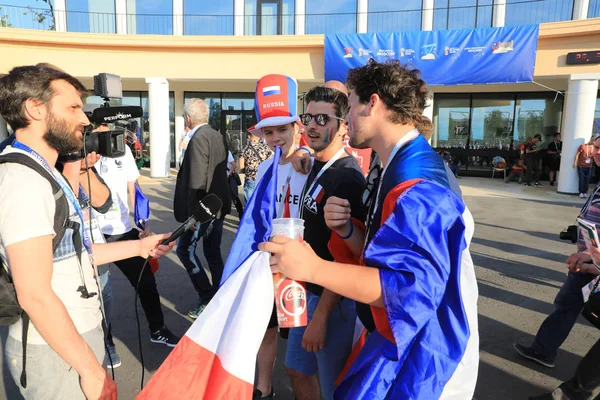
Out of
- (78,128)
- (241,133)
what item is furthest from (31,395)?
(241,133)

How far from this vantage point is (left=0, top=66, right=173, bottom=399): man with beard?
4.80 ft

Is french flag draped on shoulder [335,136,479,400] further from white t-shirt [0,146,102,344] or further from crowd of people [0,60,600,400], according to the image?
white t-shirt [0,146,102,344]

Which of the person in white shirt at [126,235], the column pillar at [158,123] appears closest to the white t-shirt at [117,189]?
the person in white shirt at [126,235]

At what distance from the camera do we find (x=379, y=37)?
1398 centimetres

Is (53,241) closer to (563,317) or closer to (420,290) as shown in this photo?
(420,290)

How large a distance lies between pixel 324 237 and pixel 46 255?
1323 mm

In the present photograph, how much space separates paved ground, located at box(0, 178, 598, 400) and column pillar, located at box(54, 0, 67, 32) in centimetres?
1186

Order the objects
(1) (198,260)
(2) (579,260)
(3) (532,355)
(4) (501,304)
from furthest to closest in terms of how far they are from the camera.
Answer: (4) (501,304)
(1) (198,260)
(3) (532,355)
(2) (579,260)

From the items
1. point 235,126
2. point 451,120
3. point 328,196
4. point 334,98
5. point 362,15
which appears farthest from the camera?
point 235,126

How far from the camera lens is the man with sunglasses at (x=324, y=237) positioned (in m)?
2.16

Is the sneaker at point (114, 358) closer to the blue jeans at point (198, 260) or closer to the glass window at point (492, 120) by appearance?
the blue jeans at point (198, 260)

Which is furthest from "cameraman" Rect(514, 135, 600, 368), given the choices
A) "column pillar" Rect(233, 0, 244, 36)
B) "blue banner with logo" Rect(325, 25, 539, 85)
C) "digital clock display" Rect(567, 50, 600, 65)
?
"column pillar" Rect(233, 0, 244, 36)

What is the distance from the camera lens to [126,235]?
3.70 meters

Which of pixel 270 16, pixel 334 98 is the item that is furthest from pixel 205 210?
pixel 270 16
